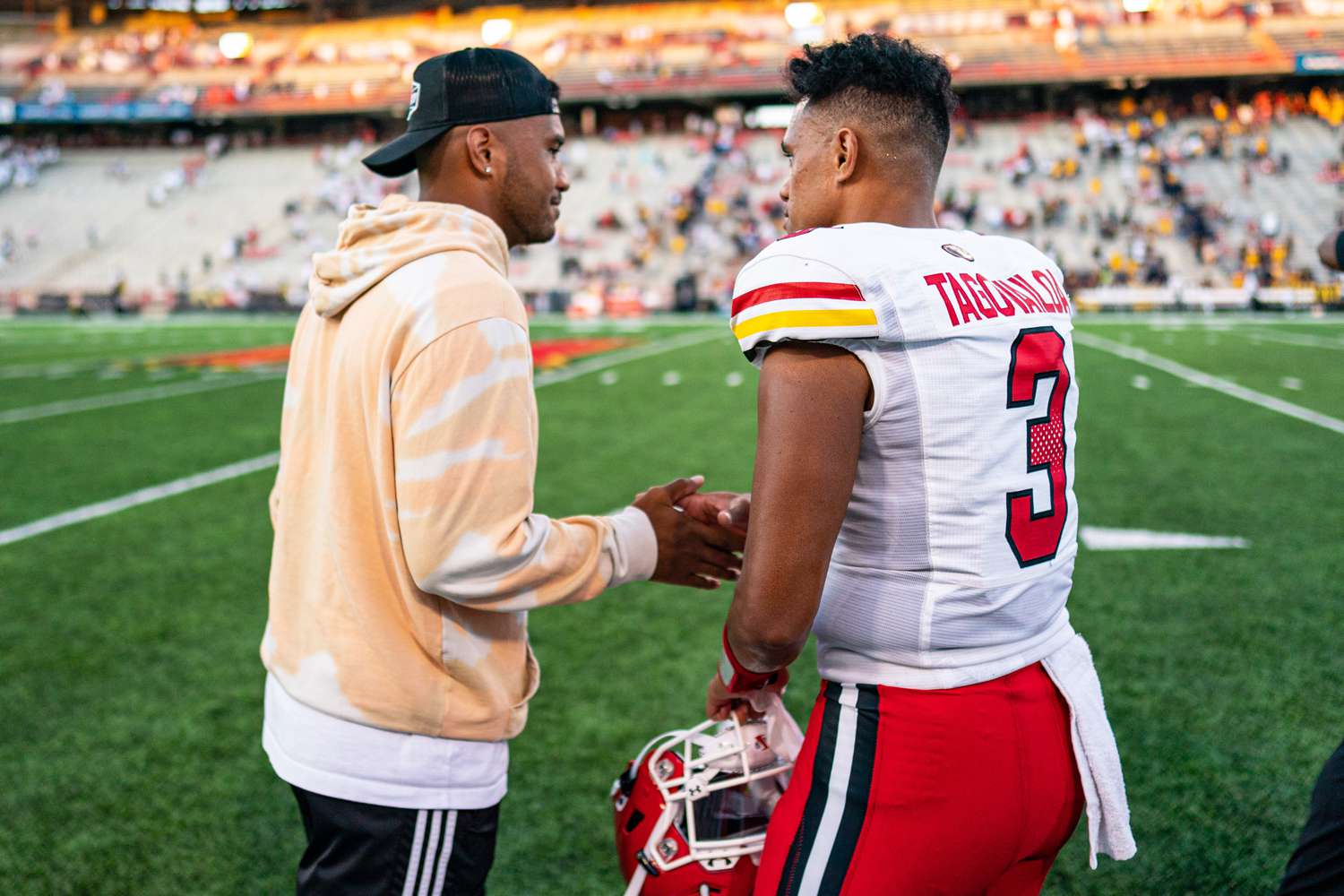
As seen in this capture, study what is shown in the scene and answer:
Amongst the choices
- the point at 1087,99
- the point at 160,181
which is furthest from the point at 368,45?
the point at 1087,99

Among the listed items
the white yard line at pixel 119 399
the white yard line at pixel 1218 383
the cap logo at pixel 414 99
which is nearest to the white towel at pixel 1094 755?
the cap logo at pixel 414 99

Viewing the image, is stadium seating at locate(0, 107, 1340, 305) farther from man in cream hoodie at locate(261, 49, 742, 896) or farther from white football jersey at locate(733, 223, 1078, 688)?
white football jersey at locate(733, 223, 1078, 688)

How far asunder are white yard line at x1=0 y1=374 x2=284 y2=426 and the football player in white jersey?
1078 centimetres

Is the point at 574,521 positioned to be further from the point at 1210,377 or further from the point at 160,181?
the point at 160,181

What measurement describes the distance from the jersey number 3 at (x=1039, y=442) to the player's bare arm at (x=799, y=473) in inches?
10.4

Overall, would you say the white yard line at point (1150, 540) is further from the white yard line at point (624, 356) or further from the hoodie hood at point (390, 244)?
the white yard line at point (624, 356)

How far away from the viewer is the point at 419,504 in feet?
5.25

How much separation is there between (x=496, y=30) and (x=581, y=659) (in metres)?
46.4

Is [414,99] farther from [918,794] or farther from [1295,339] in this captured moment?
[1295,339]

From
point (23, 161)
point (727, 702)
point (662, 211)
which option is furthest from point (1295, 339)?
point (23, 161)

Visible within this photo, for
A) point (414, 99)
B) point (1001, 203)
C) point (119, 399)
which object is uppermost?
point (414, 99)

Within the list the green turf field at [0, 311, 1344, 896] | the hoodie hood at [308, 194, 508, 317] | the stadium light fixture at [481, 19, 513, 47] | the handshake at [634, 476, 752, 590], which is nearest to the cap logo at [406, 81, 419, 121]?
the hoodie hood at [308, 194, 508, 317]

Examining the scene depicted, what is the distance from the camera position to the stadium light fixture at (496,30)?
150ft

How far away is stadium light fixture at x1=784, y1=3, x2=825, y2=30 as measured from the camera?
42406 mm
